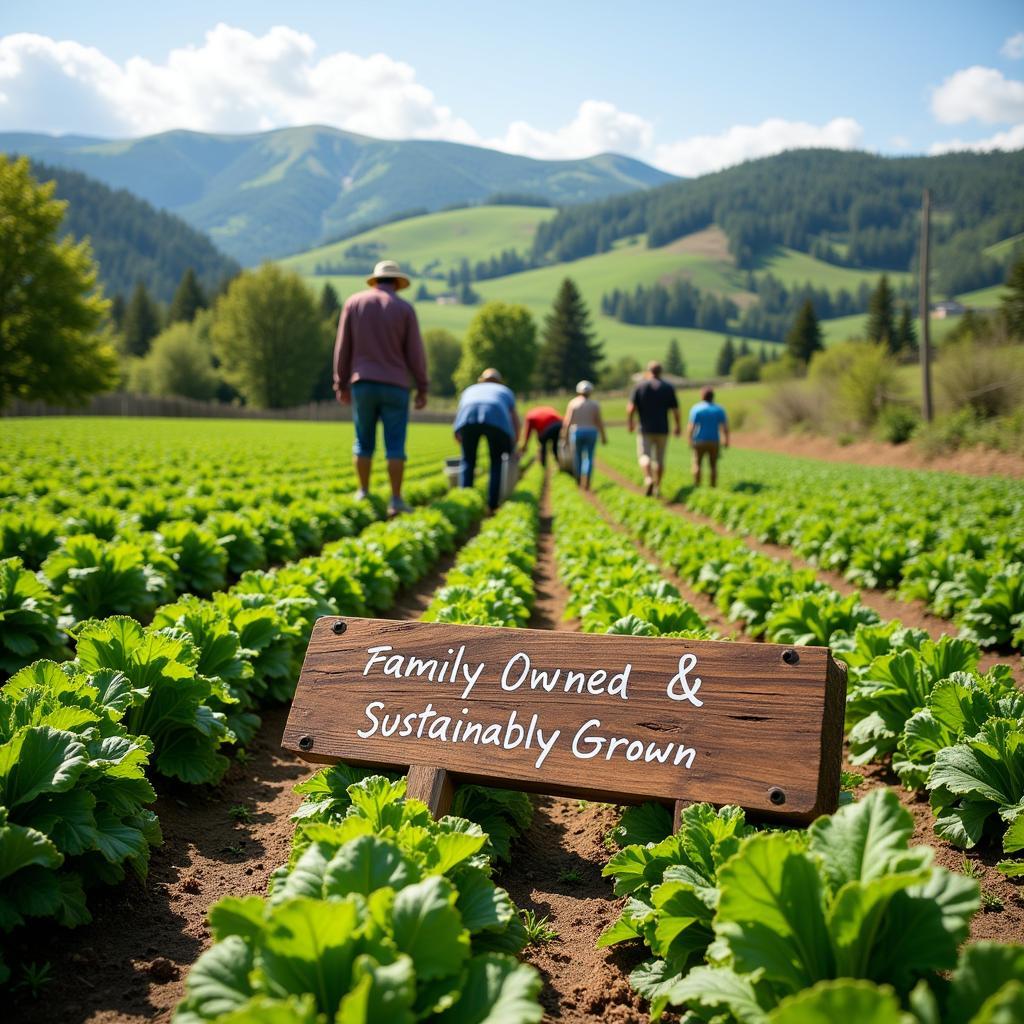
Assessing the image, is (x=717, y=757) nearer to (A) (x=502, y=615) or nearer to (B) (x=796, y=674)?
(B) (x=796, y=674)

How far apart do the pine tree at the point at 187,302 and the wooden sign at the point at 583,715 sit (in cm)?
9887

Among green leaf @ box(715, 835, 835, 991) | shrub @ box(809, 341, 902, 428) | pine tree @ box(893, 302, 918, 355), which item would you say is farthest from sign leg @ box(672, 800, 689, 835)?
pine tree @ box(893, 302, 918, 355)

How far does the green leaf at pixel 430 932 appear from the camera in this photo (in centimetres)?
170

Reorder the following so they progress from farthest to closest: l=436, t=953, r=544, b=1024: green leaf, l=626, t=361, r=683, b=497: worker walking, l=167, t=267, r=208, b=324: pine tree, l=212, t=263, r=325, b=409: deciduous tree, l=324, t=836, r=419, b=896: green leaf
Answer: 1. l=167, t=267, r=208, b=324: pine tree
2. l=212, t=263, r=325, b=409: deciduous tree
3. l=626, t=361, r=683, b=497: worker walking
4. l=324, t=836, r=419, b=896: green leaf
5. l=436, t=953, r=544, b=1024: green leaf

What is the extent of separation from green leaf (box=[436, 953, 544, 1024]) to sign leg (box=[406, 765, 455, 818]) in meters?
0.89

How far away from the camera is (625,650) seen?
2.73m

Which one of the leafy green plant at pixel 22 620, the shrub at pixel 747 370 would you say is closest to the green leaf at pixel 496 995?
the leafy green plant at pixel 22 620

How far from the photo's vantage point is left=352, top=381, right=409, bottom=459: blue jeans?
9.65m

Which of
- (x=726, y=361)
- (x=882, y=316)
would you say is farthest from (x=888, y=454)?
(x=726, y=361)

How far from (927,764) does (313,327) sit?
3186 inches

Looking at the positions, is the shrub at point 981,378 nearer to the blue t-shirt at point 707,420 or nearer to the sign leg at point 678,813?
the blue t-shirt at point 707,420

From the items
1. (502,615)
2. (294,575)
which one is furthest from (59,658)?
(502,615)

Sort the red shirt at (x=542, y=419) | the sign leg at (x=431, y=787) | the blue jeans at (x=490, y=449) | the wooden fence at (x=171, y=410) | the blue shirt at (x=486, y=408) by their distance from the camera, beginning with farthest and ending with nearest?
the wooden fence at (x=171, y=410) < the red shirt at (x=542, y=419) < the blue jeans at (x=490, y=449) < the blue shirt at (x=486, y=408) < the sign leg at (x=431, y=787)

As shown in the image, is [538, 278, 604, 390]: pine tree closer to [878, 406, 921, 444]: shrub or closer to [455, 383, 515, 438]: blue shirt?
[878, 406, 921, 444]: shrub
